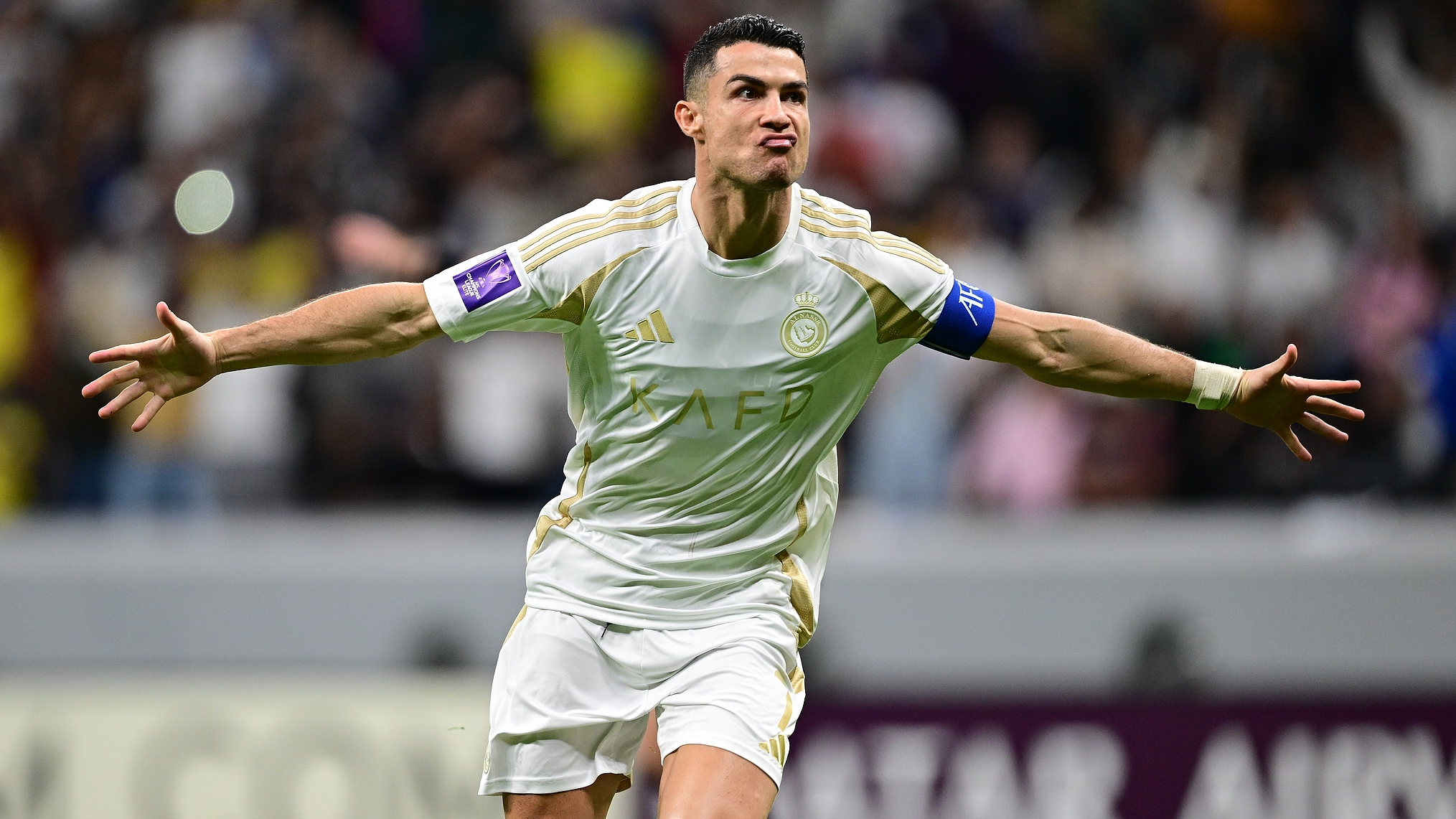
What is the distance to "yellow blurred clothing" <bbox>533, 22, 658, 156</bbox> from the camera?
1213 centimetres

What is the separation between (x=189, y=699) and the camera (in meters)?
9.43

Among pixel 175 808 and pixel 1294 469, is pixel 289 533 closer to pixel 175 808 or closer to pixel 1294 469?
pixel 175 808

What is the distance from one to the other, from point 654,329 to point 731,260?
29 centimetres

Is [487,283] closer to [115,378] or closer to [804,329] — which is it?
[804,329]

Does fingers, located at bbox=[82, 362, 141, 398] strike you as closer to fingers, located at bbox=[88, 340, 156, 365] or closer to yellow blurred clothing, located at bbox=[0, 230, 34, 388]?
fingers, located at bbox=[88, 340, 156, 365]

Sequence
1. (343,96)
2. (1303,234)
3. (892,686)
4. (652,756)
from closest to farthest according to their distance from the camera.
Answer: (652,756) < (892,686) < (1303,234) < (343,96)

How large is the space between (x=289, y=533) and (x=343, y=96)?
2958 mm

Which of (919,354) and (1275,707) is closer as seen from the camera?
(1275,707)

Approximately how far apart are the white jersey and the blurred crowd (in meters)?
5.05

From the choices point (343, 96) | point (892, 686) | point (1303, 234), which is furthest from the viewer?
point (343, 96)

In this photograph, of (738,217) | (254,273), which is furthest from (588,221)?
(254,273)

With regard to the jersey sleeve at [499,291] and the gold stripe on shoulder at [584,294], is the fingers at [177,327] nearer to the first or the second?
the jersey sleeve at [499,291]

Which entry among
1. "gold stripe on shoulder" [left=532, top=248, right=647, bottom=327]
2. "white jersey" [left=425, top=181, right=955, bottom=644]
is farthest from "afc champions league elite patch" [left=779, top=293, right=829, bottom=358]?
"gold stripe on shoulder" [left=532, top=248, right=647, bottom=327]

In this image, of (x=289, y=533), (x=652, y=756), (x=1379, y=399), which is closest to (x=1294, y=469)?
(x=1379, y=399)
